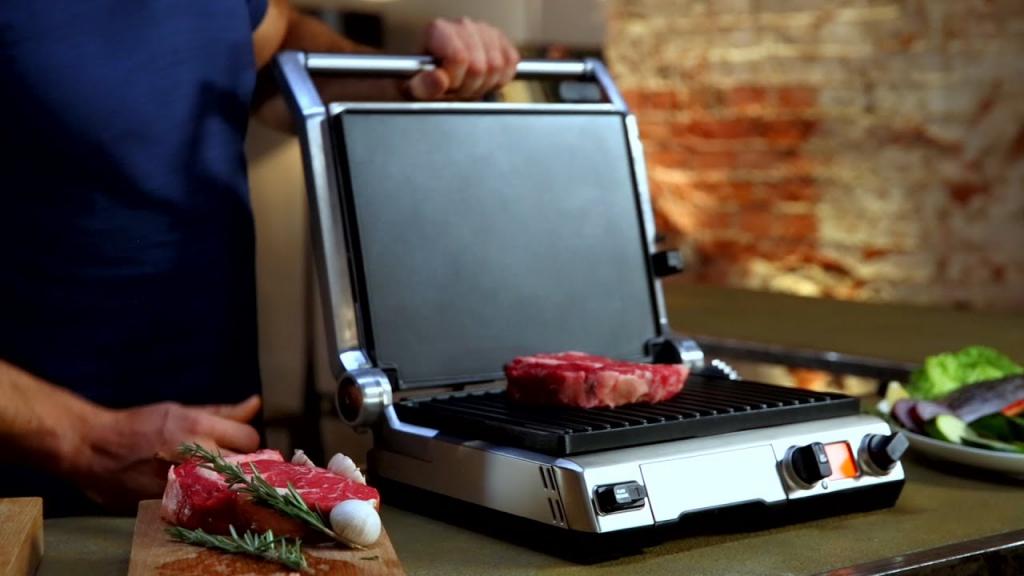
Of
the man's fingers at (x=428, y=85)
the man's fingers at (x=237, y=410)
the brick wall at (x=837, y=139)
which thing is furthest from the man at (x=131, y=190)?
the brick wall at (x=837, y=139)

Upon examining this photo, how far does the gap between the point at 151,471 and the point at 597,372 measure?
19.5 inches

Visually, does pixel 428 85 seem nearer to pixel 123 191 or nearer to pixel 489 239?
pixel 489 239

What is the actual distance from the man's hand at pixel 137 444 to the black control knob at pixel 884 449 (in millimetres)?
651

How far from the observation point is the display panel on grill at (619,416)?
1.19 metres

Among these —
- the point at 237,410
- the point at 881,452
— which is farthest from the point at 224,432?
the point at 881,452

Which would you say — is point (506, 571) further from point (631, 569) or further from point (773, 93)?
point (773, 93)

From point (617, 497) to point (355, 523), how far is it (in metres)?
0.23

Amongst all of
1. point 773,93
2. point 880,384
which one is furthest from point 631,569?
point 773,93

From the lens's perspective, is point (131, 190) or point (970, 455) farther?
point (131, 190)

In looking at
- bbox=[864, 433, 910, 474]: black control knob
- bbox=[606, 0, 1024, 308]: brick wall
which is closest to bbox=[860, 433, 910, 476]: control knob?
bbox=[864, 433, 910, 474]: black control knob

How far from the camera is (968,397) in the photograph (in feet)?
5.22

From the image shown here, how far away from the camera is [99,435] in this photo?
1.42 metres

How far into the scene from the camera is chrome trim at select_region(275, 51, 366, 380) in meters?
1.43

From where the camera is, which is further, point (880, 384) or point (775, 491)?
point (880, 384)
